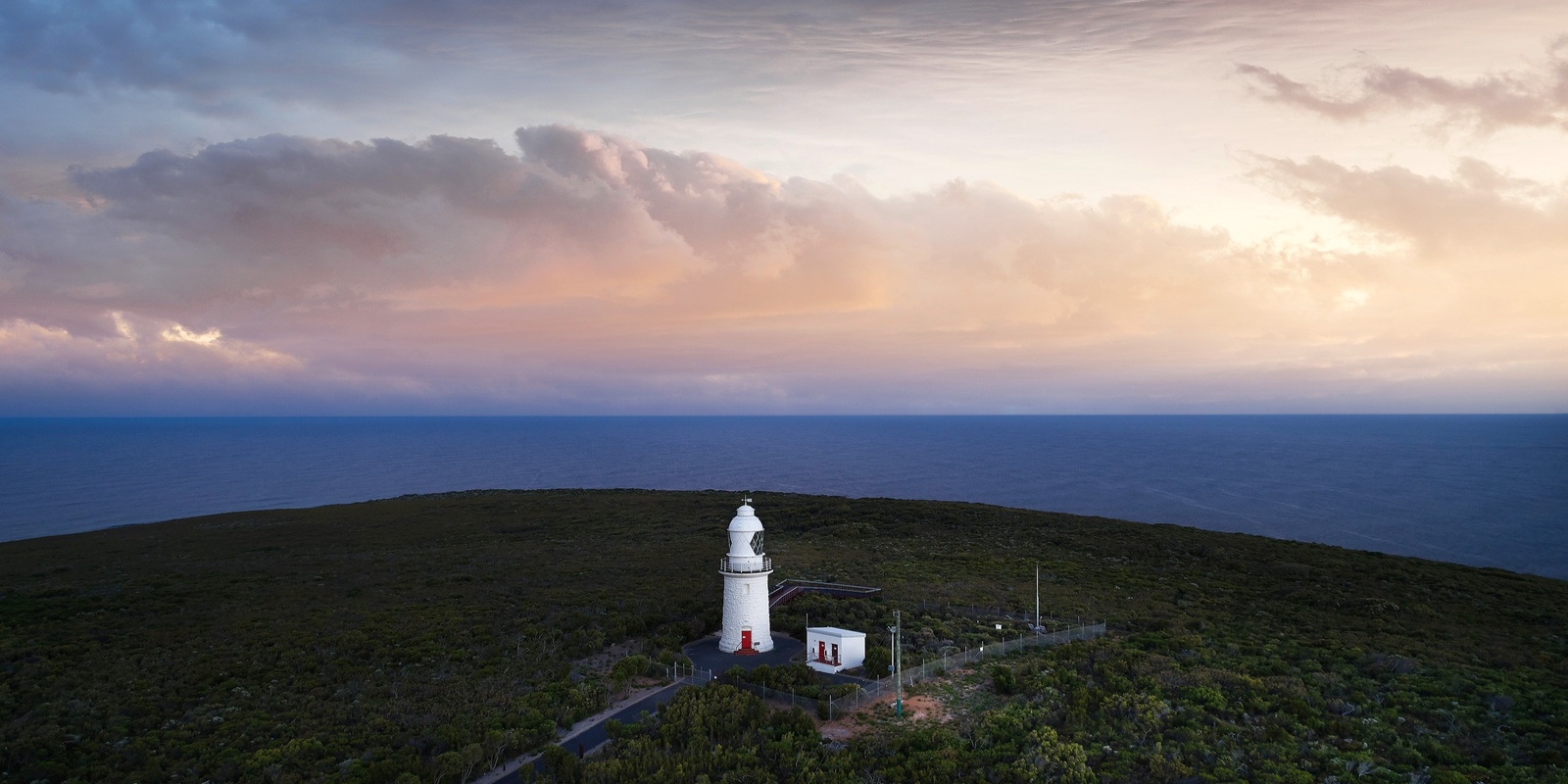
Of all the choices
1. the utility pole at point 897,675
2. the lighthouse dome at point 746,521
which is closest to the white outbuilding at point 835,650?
the utility pole at point 897,675

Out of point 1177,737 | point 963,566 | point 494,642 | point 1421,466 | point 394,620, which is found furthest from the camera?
point 1421,466

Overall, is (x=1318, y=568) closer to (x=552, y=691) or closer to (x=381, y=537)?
(x=552, y=691)

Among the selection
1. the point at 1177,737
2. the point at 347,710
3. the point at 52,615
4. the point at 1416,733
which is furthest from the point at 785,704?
the point at 52,615

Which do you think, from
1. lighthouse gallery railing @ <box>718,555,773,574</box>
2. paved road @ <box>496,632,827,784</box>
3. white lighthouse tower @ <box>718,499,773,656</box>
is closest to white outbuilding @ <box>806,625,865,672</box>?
paved road @ <box>496,632,827,784</box>

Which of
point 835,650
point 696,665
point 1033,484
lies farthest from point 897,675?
point 1033,484

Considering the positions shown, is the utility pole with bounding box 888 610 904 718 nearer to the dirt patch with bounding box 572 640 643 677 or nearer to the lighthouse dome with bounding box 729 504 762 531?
the lighthouse dome with bounding box 729 504 762 531
